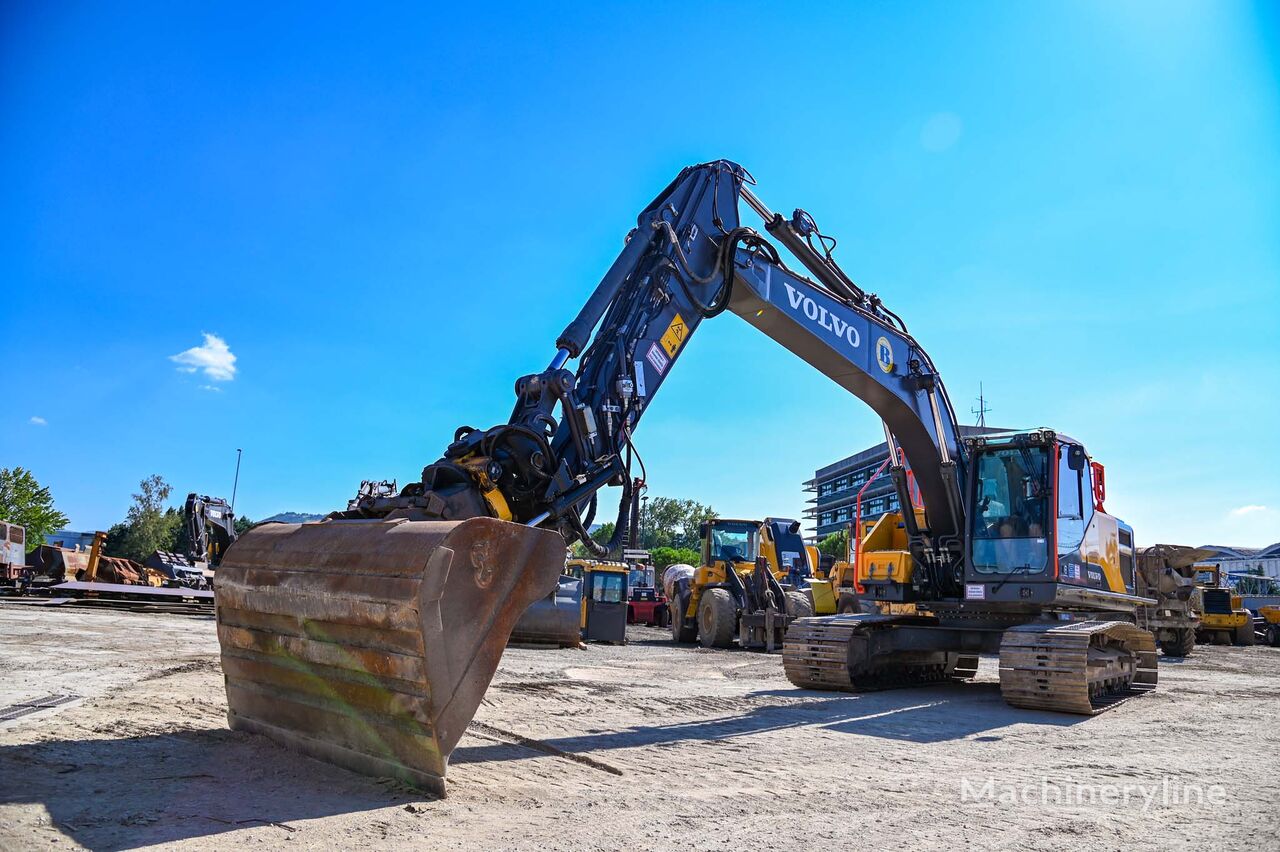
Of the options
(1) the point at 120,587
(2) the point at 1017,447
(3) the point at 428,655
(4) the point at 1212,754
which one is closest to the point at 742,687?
(2) the point at 1017,447

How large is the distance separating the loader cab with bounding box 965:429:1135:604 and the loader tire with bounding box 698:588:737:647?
8.27m

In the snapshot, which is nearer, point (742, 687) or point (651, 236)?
point (651, 236)

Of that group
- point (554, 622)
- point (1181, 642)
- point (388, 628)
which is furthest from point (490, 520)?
point (1181, 642)

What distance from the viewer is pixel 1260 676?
44.5 feet

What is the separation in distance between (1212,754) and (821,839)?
3994 millimetres

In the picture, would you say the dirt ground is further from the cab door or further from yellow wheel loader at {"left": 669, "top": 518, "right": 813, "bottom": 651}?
the cab door

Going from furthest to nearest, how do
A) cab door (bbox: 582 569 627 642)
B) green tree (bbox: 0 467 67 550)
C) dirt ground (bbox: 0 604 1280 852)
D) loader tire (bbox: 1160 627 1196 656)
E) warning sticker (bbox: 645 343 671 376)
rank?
green tree (bbox: 0 467 67 550) → cab door (bbox: 582 569 627 642) → loader tire (bbox: 1160 627 1196 656) → warning sticker (bbox: 645 343 671 376) → dirt ground (bbox: 0 604 1280 852)

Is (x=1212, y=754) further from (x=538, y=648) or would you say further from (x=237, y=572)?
(x=538, y=648)

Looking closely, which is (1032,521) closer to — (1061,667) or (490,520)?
(1061,667)

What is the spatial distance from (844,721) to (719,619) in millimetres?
10076

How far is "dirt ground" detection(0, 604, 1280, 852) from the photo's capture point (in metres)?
3.66

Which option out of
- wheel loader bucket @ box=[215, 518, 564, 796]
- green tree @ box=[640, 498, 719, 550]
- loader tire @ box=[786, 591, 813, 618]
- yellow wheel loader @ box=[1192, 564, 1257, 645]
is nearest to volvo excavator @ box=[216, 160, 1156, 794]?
wheel loader bucket @ box=[215, 518, 564, 796]

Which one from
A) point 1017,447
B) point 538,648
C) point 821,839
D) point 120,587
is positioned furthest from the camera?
point 120,587

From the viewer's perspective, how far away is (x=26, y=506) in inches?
1918
